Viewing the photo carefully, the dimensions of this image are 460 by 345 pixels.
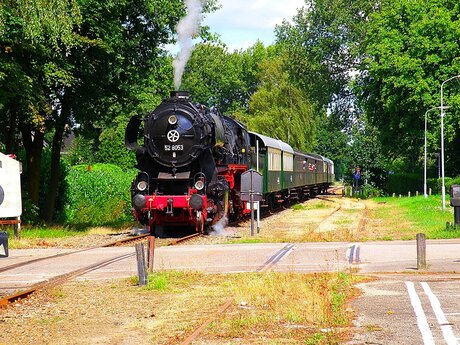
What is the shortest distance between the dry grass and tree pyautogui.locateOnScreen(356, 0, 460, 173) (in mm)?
41226

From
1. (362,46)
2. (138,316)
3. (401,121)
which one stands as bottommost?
(138,316)

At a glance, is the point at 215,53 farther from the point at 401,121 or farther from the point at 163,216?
the point at 163,216

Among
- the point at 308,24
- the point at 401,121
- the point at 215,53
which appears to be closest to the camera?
the point at 401,121

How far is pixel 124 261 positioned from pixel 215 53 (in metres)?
87.2

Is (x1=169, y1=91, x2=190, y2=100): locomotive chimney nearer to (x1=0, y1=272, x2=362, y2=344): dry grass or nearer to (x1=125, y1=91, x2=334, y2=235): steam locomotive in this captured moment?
(x1=125, y1=91, x2=334, y2=235): steam locomotive

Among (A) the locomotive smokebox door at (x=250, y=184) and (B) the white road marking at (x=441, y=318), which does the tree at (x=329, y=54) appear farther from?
(B) the white road marking at (x=441, y=318)

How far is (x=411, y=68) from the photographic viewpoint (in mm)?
55094

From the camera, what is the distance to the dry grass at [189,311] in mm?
9703

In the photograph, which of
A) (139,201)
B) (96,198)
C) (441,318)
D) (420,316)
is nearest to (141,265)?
(420,316)

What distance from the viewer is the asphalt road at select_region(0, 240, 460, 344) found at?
32.5 feet

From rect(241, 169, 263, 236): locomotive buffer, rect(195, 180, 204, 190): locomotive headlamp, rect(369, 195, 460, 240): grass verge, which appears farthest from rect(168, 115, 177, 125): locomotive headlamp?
rect(369, 195, 460, 240): grass verge

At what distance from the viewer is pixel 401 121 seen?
189ft

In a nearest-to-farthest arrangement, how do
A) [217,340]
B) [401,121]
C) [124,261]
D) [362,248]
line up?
[217,340] < [124,261] < [362,248] < [401,121]

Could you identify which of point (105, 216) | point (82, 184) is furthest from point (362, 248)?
point (82, 184)
